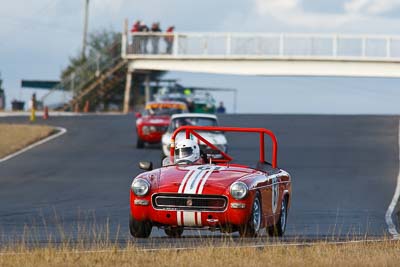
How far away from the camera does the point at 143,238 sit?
14.9 meters

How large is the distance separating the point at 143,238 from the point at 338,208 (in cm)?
898

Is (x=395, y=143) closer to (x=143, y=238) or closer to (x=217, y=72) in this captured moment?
(x=217, y=72)

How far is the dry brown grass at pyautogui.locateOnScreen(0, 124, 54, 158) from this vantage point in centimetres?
3947

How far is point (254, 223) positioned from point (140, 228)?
53.8 inches

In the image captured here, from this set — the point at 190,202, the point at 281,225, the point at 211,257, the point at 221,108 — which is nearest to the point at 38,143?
the point at 281,225

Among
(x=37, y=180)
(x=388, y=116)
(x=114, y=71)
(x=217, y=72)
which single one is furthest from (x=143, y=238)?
(x=114, y=71)

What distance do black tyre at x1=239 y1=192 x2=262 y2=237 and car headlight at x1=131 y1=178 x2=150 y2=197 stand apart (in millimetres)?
1203

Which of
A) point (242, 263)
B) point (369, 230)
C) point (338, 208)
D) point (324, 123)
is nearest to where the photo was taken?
point (242, 263)

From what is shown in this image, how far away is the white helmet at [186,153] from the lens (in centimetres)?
1586

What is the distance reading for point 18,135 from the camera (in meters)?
43.7

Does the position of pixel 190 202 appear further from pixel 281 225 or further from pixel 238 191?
pixel 281 225

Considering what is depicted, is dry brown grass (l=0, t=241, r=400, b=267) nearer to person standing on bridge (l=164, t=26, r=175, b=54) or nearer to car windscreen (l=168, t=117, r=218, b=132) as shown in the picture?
car windscreen (l=168, t=117, r=218, b=132)

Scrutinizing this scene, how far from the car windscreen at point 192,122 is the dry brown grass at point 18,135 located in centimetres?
543

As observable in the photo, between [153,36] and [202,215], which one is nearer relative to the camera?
[202,215]
